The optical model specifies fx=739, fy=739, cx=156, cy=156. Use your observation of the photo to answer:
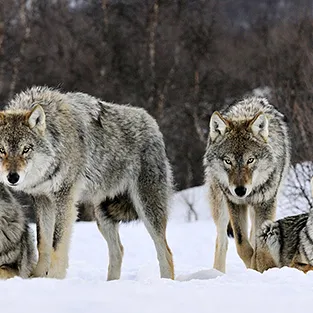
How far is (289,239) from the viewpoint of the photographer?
625cm

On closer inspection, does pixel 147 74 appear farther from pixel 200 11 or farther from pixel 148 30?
pixel 200 11

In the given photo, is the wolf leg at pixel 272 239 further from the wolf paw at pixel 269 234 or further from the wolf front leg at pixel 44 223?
the wolf front leg at pixel 44 223

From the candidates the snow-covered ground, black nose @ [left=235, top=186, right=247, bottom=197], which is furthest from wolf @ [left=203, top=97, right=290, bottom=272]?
the snow-covered ground

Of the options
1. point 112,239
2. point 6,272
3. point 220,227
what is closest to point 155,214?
point 112,239

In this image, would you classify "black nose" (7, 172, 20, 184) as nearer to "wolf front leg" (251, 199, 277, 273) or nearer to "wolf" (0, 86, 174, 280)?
"wolf" (0, 86, 174, 280)

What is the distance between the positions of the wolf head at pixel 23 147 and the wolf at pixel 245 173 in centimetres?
160

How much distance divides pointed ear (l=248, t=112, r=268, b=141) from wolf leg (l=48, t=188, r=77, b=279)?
1739mm

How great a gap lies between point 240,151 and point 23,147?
6.29ft

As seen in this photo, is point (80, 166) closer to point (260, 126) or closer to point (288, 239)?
point (260, 126)

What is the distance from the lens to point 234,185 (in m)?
Result: 6.26

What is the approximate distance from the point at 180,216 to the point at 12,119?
9570mm

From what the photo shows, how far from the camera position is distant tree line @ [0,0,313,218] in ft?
61.6

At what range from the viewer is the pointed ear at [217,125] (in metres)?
6.65

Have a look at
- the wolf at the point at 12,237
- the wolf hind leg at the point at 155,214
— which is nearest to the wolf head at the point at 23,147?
the wolf at the point at 12,237
